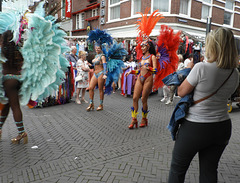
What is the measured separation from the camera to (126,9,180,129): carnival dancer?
16.7 feet

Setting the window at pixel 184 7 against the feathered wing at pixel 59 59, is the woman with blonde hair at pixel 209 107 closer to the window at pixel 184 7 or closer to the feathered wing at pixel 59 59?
the feathered wing at pixel 59 59

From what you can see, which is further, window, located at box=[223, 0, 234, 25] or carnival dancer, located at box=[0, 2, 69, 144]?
window, located at box=[223, 0, 234, 25]

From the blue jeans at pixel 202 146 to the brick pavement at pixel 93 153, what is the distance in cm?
93

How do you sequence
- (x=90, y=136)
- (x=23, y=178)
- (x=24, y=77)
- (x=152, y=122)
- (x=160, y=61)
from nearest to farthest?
(x=23, y=178)
(x=24, y=77)
(x=90, y=136)
(x=160, y=61)
(x=152, y=122)

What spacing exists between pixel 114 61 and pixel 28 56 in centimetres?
364

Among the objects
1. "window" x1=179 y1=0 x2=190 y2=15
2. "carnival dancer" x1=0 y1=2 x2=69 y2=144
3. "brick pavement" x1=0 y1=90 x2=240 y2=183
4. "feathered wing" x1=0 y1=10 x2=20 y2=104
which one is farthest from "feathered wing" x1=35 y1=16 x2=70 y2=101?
"window" x1=179 y1=0 x2=190 y2=15

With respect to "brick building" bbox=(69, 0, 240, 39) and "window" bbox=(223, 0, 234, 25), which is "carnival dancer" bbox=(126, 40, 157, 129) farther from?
"window" bbox=(223, 0, 234, 25)

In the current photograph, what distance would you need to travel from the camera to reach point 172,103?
8.39 meters

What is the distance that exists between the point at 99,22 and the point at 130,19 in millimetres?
4917

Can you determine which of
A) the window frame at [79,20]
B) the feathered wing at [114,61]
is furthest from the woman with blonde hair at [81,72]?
the window frame at [79,20]

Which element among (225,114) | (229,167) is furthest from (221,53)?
(229,167)

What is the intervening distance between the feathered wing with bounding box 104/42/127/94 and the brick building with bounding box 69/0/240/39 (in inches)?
208

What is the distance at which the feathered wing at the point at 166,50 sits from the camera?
5.29m

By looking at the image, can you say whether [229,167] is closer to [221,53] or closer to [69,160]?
[221,53]
